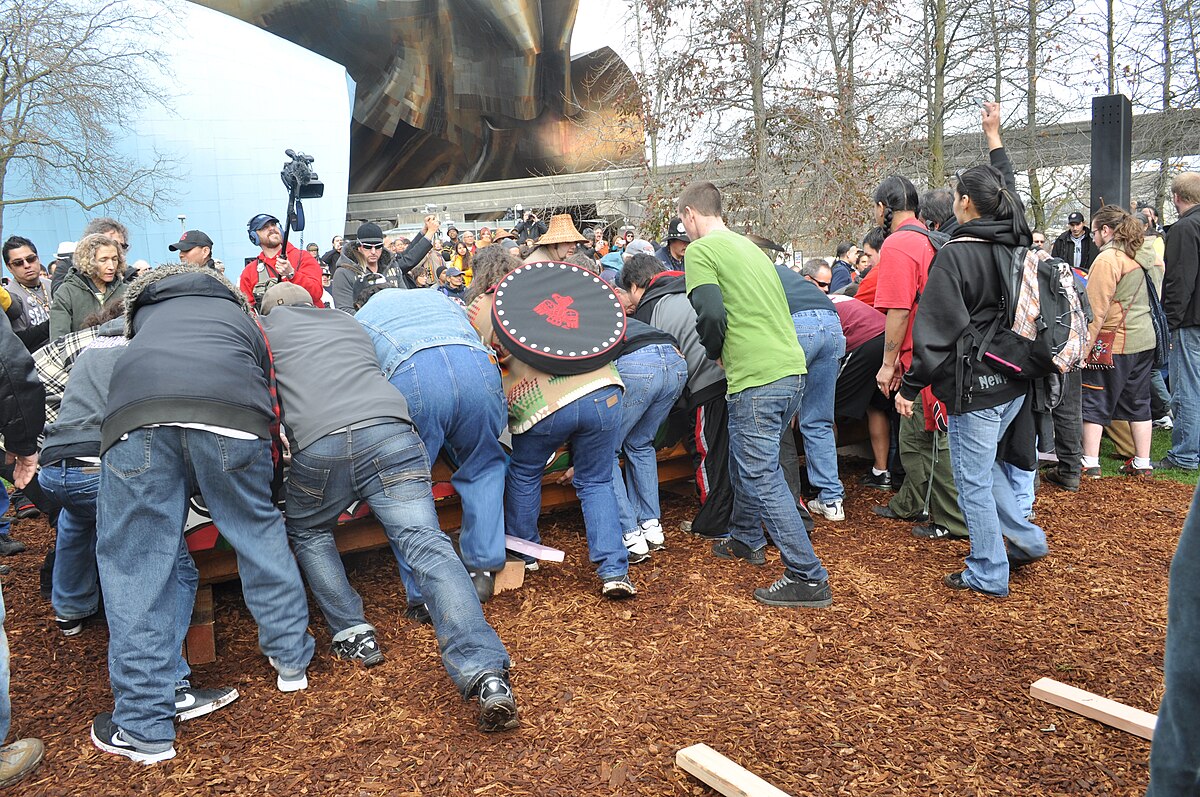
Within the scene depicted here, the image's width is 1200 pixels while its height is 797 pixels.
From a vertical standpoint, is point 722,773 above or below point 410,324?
below

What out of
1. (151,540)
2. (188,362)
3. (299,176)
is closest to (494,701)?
(151,540)

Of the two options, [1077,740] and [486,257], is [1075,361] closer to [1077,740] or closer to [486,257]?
[1077,740]

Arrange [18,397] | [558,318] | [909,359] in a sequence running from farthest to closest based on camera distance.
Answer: [909,359] → [558,318] → [18,397]

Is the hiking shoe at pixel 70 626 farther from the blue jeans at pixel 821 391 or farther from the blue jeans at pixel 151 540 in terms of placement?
the blue jeans at pixel 821 391

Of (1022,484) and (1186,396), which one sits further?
(1186,396)

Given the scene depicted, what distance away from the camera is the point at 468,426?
4223mm

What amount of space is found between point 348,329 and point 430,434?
63cm

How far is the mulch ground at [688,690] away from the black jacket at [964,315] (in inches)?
44.2

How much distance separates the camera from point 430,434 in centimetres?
418

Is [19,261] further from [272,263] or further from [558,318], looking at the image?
[558,318]

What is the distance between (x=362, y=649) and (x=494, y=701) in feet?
3.39

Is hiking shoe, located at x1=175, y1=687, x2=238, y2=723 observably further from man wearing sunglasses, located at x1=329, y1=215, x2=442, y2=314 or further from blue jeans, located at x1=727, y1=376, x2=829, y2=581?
man wearing sunglasses, located at x1=329, y1=215, x2=442, y2=314

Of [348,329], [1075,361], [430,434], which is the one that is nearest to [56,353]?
[348,329]

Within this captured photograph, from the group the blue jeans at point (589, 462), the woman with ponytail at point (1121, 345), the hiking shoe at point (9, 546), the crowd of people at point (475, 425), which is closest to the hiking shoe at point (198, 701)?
the crowd of people at point (475, 425)
